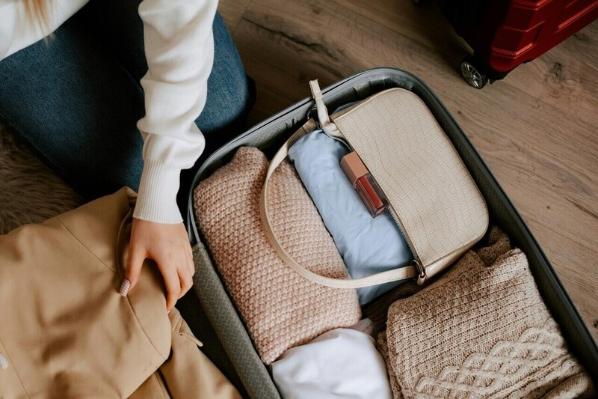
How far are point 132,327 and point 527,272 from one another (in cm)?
54

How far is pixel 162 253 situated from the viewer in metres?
0.70

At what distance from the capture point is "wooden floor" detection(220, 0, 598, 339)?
102cm

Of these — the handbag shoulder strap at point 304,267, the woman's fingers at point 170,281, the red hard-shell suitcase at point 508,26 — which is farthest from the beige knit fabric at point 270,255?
the red hard-shell suitcase at point 508,26

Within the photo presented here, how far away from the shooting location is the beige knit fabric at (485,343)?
73 cm

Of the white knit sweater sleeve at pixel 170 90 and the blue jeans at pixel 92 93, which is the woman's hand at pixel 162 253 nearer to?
the white knit sweater sleeve at pixel 170 90

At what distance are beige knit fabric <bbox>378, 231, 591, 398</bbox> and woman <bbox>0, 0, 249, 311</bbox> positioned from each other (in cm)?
33

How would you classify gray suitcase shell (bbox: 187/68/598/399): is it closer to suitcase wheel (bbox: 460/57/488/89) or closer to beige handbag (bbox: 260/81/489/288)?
beige handbag (bbox: 260/81/489/288)

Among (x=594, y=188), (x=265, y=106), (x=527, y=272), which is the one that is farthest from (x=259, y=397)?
(x=594, y=188)

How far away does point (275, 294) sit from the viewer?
0.79 metres

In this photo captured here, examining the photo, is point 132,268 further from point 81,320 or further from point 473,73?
point 473,73

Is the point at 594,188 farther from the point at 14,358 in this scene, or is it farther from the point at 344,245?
the point at 14,358

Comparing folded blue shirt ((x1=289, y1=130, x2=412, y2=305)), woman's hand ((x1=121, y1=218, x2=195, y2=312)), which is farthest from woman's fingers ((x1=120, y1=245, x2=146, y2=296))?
folded blue shirt ((x1=289, y1=130, x2=412, y2=305))

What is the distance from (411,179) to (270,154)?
0.85ft

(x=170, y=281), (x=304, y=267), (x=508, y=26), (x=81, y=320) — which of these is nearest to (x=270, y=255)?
(x=304, y=267)
